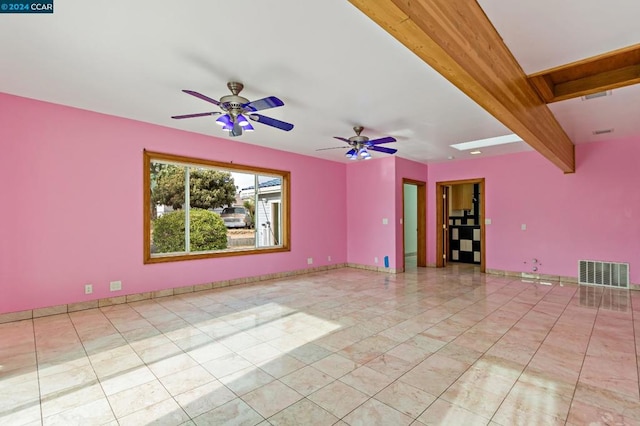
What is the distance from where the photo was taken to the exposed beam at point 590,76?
2844mm

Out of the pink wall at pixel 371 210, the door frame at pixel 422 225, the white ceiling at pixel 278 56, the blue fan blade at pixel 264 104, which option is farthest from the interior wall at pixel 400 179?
the blue fan blade at pixel 264 104

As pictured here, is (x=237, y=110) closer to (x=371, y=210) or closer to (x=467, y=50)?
(x=467, y=50)

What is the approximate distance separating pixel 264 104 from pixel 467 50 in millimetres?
1834

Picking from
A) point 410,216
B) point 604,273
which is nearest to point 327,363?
point 604,273

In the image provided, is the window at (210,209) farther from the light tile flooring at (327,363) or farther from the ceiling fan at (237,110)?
the ceiling fan at (237,110)

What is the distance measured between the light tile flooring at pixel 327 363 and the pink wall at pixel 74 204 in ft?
1.43

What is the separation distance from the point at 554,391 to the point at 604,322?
7.22 ft

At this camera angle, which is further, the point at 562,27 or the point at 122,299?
the point at 122,299

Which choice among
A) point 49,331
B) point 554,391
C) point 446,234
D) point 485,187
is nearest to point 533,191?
point 485,187

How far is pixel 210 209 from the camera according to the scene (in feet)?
18.9

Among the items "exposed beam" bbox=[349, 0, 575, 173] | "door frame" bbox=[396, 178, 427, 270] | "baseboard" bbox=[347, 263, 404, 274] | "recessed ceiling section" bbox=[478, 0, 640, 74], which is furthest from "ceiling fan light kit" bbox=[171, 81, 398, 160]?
"door frame" bbox=[396, 178, 427, 270]

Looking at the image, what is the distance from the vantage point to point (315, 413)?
1.98m

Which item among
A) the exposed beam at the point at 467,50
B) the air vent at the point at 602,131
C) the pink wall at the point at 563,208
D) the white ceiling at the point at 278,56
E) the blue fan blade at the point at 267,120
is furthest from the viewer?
the pink wall at the point at 563,208

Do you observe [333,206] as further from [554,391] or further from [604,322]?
[554,391]
